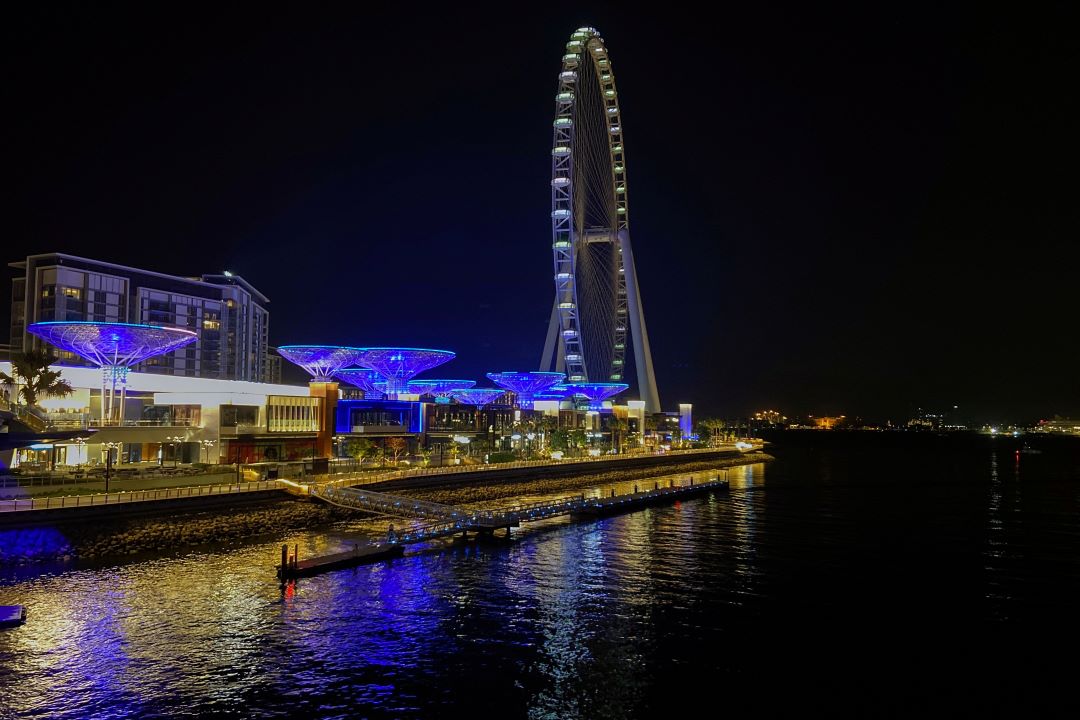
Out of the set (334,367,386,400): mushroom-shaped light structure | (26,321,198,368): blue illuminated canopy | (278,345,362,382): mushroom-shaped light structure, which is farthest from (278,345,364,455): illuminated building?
(26,321,198,368): blue illuminated canopy

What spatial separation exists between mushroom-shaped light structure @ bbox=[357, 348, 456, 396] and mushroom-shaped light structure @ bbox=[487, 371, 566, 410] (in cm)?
2569

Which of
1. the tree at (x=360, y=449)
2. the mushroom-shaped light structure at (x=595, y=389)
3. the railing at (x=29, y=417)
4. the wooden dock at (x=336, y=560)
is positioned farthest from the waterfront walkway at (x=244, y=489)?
the mushroom-shaped light structure at (x=595, y=389)

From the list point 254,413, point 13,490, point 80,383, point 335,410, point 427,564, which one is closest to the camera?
point 427,564

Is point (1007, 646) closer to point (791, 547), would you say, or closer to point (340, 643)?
point (791, 547)

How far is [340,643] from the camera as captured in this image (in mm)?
23078

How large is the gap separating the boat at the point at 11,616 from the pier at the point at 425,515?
8.60 metres

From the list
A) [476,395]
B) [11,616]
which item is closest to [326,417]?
[11,616]

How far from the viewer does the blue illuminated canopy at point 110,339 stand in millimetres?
53406

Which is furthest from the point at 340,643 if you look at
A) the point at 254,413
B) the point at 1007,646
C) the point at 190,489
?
the point at 254,413

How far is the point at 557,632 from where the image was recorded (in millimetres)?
24594

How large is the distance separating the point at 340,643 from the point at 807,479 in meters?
73.7

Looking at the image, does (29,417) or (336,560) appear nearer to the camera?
(336,560)

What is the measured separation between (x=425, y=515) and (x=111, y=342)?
28006 mm

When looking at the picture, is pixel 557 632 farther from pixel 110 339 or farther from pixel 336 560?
pixel 110 339
